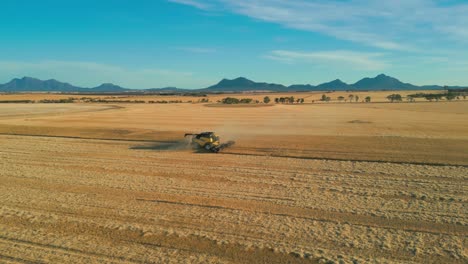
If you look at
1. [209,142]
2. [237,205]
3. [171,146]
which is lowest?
[237,205]

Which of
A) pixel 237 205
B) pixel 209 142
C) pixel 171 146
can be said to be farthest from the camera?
pixel 171 146

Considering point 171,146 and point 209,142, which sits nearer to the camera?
point 209,142

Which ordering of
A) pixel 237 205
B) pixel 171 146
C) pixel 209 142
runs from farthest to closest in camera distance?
1. pixel 171 146
2. pixel 209 142
3. pixel 237 205

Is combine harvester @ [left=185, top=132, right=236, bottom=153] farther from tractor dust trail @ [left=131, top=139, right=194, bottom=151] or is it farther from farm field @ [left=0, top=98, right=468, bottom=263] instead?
tractor dust trail @ [left=131, top=139, right=194, bottom=151]

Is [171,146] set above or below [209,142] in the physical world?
below

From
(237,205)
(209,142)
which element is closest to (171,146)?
(209,142)

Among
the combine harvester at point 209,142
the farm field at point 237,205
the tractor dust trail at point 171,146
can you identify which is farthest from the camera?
the tractor dust trail at point 171,146

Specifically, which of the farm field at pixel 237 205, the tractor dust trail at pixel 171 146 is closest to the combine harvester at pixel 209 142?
the farm field at pixel 237 205

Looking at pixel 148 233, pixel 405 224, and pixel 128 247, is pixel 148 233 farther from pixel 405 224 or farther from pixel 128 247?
pixel 405 224

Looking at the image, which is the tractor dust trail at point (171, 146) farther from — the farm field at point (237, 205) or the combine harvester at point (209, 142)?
the combine harvester at point (209, 142)

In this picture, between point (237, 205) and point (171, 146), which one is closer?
point (237, 205)

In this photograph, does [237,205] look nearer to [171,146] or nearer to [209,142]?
[209,142]
